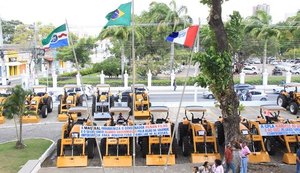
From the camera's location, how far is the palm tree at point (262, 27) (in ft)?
125

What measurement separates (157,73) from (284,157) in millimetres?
30202

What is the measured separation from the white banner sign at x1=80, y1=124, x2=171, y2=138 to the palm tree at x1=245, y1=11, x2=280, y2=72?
2826 centimetres

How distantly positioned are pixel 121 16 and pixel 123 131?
4.96m

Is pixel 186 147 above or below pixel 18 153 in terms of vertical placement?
above

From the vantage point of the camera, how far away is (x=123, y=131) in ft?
41.5

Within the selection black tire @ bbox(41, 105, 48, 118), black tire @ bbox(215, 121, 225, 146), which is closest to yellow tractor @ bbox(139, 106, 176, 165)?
black tire @ bbox(215, 121, 225, 146)

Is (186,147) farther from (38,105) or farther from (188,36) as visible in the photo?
(38,105)

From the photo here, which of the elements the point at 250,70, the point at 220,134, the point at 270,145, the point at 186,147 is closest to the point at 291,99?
the point at 220,134

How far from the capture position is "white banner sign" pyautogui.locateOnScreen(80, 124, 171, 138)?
1261 centimetres

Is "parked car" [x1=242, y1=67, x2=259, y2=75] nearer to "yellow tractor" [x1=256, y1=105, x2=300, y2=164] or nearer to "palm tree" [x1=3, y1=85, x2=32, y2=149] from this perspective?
"yellow tractor" [x1=256, y1=105, x2=300, y2=164]

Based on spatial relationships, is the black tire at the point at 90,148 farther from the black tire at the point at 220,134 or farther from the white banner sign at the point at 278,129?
the white banner sign at the point at 278,129

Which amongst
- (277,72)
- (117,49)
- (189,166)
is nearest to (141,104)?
(189,166)

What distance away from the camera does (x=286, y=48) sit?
2692 inches

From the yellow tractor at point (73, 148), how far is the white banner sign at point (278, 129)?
5910 mm
